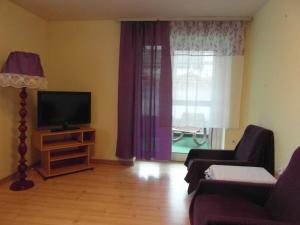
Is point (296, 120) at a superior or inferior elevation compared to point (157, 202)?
superior

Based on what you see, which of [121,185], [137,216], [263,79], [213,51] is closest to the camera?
[137,216]


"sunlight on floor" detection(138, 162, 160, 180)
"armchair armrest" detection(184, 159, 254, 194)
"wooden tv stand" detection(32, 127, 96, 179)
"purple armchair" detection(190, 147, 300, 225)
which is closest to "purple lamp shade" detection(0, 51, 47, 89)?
"wooden tv stand" detection(32, 127, 96, 179)

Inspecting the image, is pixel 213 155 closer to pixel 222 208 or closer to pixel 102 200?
pixel 222 208

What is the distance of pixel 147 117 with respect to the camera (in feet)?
11.7

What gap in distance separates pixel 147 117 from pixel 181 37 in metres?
1.31

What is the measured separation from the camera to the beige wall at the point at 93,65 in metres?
3.65

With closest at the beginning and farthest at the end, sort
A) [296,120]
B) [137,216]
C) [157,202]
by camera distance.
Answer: [296,120] → [137,216] → [157,202]

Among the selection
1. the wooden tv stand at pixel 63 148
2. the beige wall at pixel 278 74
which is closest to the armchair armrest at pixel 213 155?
the beige wall at pixel 278 74

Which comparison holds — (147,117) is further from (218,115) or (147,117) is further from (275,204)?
(275,204)

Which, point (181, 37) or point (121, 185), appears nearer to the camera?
point (121, 185)

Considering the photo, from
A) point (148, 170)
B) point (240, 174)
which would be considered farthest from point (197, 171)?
point (148, 170)

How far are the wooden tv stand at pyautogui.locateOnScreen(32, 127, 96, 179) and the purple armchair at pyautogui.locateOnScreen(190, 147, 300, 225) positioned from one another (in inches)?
84.3

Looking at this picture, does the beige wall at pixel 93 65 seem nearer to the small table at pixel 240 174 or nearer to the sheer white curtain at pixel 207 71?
the sheer white curtain at pixel 207 71

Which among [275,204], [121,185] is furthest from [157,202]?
[275,204]
